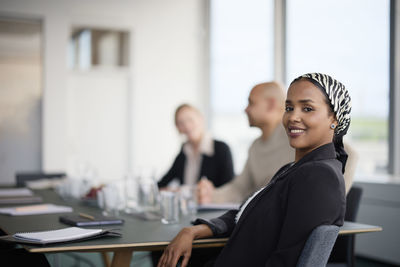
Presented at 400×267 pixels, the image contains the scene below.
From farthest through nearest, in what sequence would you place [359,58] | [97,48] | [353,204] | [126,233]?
1. [97,48]
2. [359,58]
3. [353,204]
4. [126,233]

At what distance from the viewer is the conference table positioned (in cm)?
184

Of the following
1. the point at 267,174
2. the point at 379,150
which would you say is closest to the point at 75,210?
the point at 267,174

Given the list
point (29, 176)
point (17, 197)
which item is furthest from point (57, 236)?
point (29, 176)

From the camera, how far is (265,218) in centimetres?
179

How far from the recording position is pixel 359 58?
5.27m

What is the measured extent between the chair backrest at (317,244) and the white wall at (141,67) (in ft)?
19.5

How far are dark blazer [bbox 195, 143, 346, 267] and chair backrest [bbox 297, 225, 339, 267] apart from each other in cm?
2

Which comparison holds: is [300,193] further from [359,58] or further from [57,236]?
[359,58]

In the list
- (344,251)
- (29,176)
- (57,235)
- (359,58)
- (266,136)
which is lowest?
(344,251)

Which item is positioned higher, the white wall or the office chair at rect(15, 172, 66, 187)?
the white wall

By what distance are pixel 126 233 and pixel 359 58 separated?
12.7ft

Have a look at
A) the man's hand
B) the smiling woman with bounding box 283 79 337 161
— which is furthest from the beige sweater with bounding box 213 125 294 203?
the smiling woman with bounding box 283 79 337 161

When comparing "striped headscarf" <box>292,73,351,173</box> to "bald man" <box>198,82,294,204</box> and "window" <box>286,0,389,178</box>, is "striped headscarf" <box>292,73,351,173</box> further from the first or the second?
"window" <box>286,0,389,178</box>

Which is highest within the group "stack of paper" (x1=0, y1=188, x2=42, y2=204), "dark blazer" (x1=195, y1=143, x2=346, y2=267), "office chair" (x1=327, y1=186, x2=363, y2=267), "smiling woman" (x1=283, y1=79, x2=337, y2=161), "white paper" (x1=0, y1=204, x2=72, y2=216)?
"smiling woman" (x1=283, y1=79, x2=337, y2=161)
